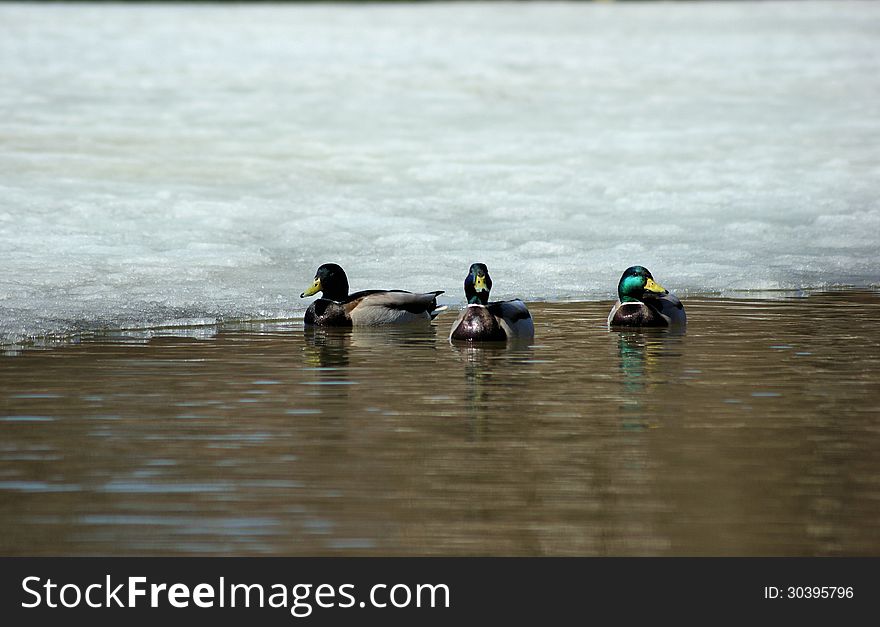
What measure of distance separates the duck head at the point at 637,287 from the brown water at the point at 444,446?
581 millimetres

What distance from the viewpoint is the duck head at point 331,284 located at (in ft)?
37.4

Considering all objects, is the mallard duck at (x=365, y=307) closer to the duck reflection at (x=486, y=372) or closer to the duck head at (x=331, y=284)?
the duck head at (x=331, y=284)

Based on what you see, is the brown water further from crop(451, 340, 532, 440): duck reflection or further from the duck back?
the duck back

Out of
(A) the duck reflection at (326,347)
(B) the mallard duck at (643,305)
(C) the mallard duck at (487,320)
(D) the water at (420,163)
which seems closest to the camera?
(A) the duck reflection at (326,347)

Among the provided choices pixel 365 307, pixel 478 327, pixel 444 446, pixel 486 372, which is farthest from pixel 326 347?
pixel 444 446

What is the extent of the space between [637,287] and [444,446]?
4.28 m

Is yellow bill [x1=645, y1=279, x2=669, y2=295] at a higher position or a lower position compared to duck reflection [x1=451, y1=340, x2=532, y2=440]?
higher

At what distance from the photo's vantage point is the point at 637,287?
10945 mm

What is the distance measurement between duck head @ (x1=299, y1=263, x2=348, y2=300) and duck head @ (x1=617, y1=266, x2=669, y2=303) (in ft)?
6.28

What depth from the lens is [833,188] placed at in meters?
17.8

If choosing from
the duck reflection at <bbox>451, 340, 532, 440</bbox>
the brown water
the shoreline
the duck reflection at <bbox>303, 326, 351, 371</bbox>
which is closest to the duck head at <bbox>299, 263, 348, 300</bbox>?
the shoreline

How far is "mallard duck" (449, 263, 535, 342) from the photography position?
10.1m

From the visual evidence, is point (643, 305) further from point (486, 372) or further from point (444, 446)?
point (444, 446)

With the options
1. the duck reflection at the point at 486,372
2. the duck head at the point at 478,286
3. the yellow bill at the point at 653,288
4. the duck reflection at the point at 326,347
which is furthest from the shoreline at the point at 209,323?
the duck reflection at the point at 486,372
